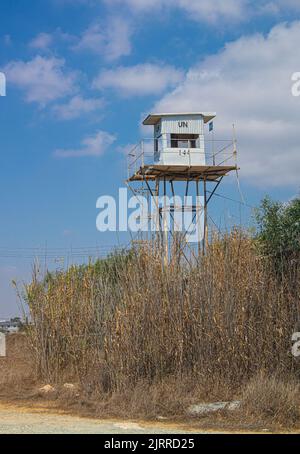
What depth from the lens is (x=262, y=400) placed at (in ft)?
34.2

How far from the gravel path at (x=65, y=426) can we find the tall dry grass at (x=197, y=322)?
5.54 ft

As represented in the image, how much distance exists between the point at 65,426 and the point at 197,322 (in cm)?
354

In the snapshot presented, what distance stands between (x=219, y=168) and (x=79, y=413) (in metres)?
15.5

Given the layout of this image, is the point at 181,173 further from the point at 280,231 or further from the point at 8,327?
the point at 280,231

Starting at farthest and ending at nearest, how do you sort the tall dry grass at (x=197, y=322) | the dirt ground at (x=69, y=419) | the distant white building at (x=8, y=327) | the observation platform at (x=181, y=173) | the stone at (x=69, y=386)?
the observation platform at (x=181, y=173), the distant white building at (x=8, y=327), the stone at (x=69, y=386), the tall dry grass at (x=197, y=322), the dirt ground at (x=69, y=419)

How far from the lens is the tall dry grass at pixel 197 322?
11859 millimetres

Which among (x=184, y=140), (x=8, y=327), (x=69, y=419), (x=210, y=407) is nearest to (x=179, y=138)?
(x=184, y=140)

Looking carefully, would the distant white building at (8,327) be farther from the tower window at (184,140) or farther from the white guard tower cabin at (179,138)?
the tower window at (184,140)

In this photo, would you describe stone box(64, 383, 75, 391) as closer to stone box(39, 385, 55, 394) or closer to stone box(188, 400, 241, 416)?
stone box(39, 385, 55, 394)

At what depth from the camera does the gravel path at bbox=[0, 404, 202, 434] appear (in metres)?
9.18

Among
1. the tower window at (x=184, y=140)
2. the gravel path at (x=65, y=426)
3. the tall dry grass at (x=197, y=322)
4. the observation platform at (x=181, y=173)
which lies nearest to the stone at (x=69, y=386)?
the tall dry grass at (x=197, y=322)

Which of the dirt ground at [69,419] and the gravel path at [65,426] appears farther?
the dirt ground at [69,419]

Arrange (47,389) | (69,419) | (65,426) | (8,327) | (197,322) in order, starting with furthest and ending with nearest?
(8,327)
(47,389)
(197,322)
(69,419)
(65,426)

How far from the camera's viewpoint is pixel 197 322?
12188mm
